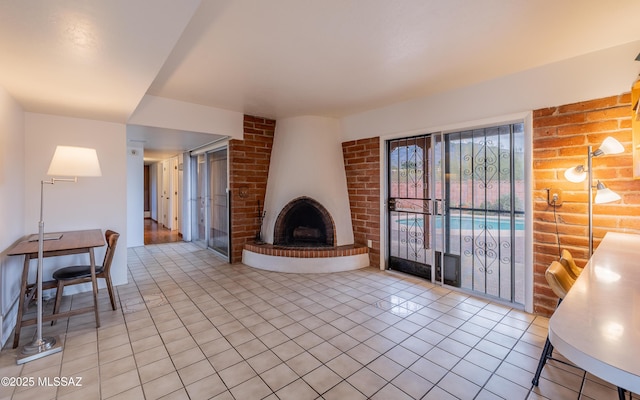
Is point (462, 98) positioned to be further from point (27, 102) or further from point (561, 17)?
point (27, 102)

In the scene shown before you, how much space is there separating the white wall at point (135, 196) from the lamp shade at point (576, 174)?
6.83m

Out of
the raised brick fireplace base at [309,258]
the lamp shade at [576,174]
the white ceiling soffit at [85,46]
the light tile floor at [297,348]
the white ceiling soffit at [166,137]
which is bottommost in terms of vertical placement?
the light tile floor at [297,348]

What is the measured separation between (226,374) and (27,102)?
3121 mm

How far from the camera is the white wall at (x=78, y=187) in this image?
302cm

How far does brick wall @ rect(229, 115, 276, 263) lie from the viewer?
14.7 feet

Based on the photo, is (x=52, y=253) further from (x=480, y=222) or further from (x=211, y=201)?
(x=480, y=222)

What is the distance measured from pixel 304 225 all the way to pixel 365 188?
1.22 meters

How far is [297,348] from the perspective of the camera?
2.18m

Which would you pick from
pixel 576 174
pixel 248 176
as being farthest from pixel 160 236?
pixel 576 174

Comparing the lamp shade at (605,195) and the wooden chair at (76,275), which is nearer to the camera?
the lamp shade at (605,195)

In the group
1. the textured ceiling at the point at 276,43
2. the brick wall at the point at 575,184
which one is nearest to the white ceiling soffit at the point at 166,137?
the textured ceiling at the point at 276,43

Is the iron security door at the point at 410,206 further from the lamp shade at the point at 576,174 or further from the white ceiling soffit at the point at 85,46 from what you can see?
the white ceiling soffit at the point at 85,46

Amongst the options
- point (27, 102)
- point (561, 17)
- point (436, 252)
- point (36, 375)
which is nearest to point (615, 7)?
point (561, 17)

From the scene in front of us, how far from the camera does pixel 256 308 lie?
289 cm
